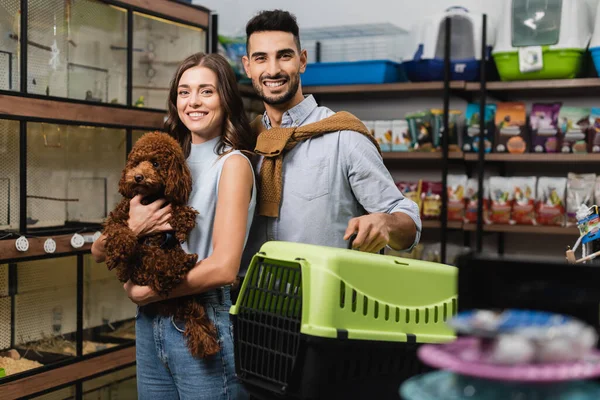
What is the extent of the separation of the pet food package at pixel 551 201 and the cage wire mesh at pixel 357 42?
1301 mm

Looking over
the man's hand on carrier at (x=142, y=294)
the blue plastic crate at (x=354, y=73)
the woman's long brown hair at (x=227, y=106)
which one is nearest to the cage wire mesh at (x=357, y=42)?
the blue plastic crate at (x=354, y=73)

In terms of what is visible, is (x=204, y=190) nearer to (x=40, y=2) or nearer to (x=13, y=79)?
(x=13, y=79)

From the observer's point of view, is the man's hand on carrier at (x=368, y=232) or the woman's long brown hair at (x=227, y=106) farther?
the woman's long brown hair at (x=227, y=106)

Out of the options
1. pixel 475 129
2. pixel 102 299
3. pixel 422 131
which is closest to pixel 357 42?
pixel 422 131

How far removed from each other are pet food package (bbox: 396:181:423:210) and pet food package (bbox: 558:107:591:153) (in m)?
0.89

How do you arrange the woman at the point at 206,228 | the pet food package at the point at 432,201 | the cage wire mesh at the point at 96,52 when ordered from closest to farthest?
1. the woman at the point at 206,228
2. the cage wire mesh at the point at 96,52
3. the pet food package at the point at 432,201

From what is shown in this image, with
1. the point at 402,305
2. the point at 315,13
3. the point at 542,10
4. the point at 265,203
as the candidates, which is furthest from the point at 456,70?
the point at 402,305

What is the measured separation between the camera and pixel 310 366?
1095 millimetres

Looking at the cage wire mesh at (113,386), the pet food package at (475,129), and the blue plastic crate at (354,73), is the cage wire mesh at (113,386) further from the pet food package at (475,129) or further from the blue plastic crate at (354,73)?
the pet food package at (475,129)

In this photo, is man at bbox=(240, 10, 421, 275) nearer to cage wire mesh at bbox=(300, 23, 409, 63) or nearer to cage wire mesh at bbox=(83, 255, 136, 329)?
cage wire mesh at bbox=(83, 255, 136, 329)

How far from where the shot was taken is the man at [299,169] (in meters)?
1.87

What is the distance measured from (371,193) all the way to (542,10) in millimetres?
2715

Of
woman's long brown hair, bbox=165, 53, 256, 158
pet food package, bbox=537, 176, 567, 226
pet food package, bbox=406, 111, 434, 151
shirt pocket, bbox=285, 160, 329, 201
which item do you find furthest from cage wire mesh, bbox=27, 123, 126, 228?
pet food package, bbox=537, 176, 567, 226

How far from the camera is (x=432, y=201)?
4.50 meters
